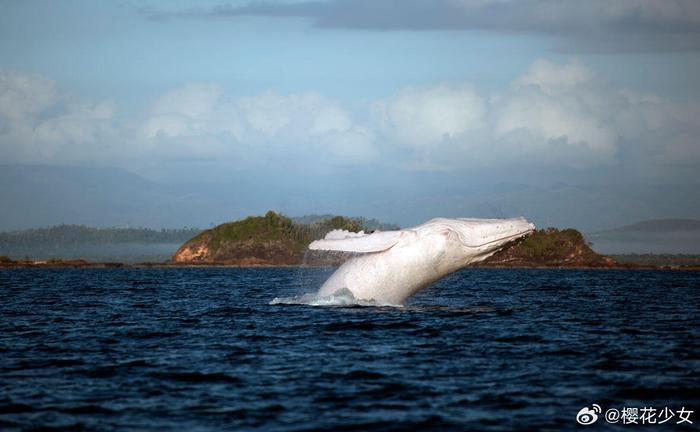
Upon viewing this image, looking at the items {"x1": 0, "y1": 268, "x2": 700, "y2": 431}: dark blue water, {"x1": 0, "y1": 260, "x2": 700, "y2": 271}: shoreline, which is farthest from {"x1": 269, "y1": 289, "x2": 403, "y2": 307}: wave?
{"x1": 0, "y1": 260, "x2": 700, "y2": 271}: shoreline

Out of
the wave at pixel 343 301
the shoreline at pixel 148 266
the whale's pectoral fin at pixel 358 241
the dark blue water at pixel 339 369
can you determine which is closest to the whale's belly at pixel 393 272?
the wave at pixel 343 301

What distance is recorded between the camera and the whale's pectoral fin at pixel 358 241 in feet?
88.5

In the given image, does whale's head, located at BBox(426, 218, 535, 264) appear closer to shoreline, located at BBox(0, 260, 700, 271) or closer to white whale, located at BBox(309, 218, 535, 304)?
white whale, located at BBox(309, 218, 535, 304)

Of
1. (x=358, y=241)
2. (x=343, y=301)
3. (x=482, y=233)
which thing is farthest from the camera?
(x=343, y=301)

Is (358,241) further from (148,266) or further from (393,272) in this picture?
(148,266)

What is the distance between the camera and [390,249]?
92.8 ft

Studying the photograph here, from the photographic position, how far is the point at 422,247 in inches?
1096

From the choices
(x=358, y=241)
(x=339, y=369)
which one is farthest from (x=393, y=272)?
(x=339, y=369)

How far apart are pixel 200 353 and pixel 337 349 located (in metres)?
3.24

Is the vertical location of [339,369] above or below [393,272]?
below

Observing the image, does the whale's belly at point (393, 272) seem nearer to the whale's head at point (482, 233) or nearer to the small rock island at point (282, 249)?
the whale's head at point (482, 233)

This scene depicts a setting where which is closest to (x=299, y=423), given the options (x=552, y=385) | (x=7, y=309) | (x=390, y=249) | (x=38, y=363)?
(x=552, y=385)

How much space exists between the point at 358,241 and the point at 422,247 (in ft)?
6.34

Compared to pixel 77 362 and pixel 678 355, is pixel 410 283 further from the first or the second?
pixel 77 362
